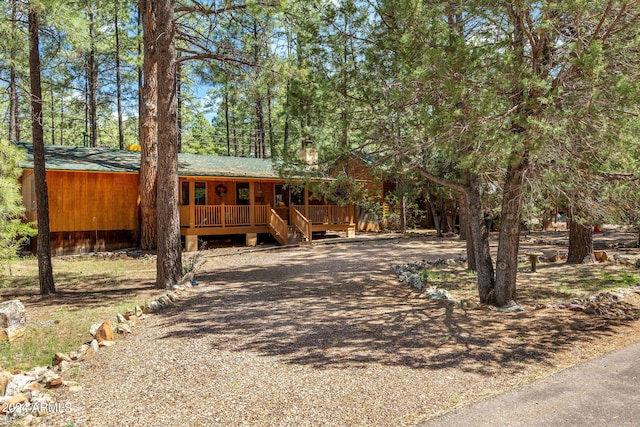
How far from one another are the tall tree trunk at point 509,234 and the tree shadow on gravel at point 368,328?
1.88 feet

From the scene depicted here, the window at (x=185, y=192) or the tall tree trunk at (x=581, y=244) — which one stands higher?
the window at (x=185, y=192)

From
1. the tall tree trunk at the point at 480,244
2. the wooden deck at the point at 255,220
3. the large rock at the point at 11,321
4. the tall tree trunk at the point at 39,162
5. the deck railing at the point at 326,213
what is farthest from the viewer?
the deck railing at the point at 326,213

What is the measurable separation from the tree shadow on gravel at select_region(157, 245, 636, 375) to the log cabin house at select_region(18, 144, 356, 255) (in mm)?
6524

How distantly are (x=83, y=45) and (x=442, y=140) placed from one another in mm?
7052

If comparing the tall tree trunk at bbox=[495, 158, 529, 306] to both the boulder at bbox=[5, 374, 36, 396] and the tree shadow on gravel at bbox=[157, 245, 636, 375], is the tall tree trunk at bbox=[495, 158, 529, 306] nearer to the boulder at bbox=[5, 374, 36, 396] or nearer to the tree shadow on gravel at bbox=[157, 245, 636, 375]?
the tree shadow on gravel at bbox=[157, 245, 636, 375]

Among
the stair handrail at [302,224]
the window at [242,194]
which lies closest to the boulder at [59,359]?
the stair handrail at [302,224]

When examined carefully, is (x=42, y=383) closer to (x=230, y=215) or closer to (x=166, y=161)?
(x=166, y=161)

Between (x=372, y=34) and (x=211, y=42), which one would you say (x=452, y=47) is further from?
(x=211, y=42)

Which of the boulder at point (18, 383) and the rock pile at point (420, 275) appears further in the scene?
the rock pile at point (420, 275)

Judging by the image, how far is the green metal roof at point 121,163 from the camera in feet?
48.1

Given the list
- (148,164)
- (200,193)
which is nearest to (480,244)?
(148,164)

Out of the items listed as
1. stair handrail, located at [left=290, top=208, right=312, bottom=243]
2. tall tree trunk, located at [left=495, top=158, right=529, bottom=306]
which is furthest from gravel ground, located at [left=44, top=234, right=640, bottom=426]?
stair handrail, located at [left=290, top=208, right=312, bottom=243]

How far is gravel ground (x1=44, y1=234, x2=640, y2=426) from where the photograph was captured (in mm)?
3514

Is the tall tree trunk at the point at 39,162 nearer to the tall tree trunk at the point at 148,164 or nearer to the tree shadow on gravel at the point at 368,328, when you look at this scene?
the tree shadow on gravel at the point at 368,328
